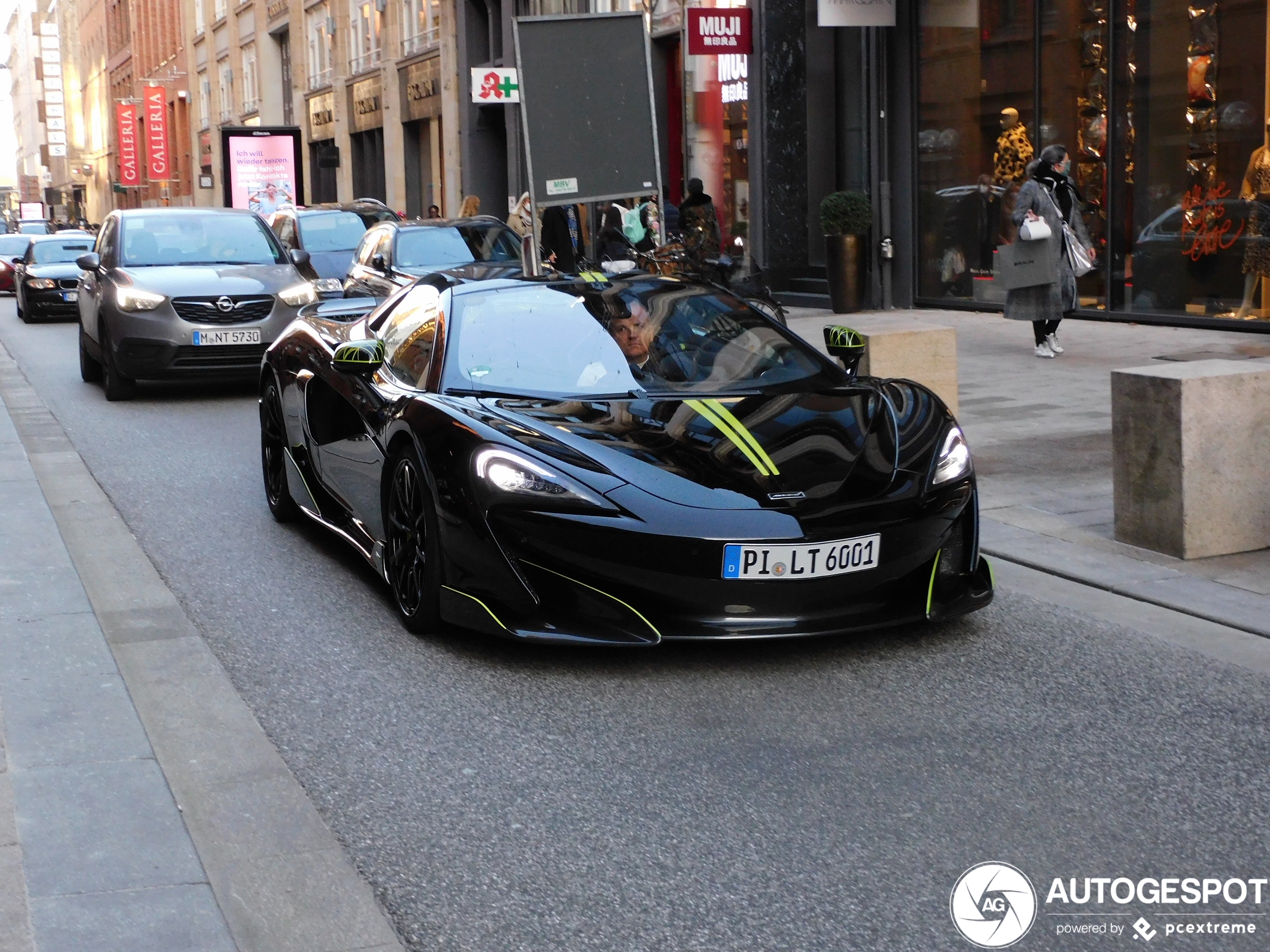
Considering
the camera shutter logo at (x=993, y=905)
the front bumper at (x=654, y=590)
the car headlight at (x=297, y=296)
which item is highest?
the car headlight at (x=297, y=296)

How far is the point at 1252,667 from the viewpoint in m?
5.24

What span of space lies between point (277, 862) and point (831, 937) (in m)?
1.31

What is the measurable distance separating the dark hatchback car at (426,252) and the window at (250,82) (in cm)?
4050

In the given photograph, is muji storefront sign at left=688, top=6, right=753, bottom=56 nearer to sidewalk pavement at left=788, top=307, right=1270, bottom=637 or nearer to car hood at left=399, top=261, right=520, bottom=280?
sidewalk pavement at left=788, top=307, right=1270, bottom=637

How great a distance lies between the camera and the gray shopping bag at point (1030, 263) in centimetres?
1366

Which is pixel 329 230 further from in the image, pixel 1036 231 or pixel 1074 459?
pixel 1074 459

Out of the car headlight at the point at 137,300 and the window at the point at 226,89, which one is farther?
the window at the point at 226,89

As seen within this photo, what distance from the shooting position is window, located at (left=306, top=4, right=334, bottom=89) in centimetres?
4609

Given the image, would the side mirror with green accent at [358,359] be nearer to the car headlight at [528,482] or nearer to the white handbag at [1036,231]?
the car headlight at [528,482]

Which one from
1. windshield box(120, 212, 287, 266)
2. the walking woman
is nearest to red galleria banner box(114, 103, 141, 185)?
windshield box(120, 212, 287, 266)

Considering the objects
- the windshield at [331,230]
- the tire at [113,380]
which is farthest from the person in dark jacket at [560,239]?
the tire at [113,380]

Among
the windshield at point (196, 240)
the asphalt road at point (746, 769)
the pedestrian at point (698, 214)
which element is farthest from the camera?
the pedestrian at point (698, 214)

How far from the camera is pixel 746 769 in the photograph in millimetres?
4352

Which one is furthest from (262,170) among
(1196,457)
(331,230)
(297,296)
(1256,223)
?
(1196,457)
